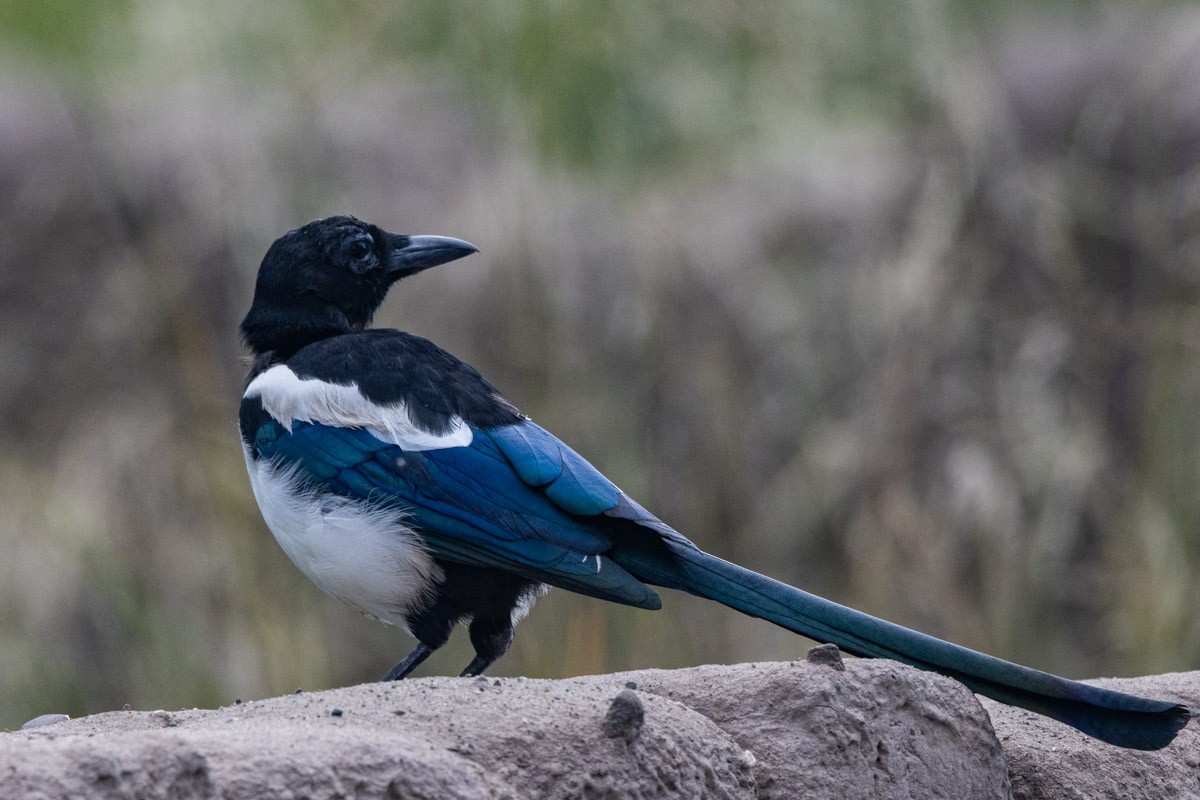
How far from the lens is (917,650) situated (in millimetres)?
2170

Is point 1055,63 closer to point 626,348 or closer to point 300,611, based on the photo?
point 626,348

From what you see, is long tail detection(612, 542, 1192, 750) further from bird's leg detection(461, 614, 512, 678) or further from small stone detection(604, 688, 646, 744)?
small stone detection(604, 688, 646, 744)

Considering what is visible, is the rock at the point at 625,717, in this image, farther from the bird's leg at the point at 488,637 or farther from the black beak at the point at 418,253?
the black beak at the point at 418,253

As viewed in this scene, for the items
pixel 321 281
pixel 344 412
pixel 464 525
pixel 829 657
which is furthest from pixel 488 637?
pixel 321 281

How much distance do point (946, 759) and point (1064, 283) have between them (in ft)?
6.89

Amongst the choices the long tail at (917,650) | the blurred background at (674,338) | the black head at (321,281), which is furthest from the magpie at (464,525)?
the blurred background at (674,338)

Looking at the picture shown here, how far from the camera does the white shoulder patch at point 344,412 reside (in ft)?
8.12

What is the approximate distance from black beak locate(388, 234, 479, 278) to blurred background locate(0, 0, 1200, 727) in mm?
647

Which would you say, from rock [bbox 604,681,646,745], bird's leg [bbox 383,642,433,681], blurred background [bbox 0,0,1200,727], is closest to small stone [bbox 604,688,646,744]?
rock [bbox 604,681,646,745]

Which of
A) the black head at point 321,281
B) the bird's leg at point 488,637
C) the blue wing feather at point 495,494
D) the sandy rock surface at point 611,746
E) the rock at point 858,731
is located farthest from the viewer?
the black head at point 321,281

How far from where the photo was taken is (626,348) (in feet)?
13.4

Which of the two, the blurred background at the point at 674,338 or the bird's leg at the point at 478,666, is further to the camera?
the blurred background at the point at 674,338

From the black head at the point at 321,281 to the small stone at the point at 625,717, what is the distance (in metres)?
1.27

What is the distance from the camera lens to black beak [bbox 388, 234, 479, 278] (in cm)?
300
